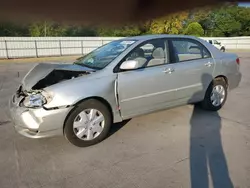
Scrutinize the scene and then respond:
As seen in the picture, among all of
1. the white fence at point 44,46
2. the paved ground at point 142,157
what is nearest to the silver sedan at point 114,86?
the paved ground at point 142,157

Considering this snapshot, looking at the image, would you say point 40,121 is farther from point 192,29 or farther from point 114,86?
point 192,29

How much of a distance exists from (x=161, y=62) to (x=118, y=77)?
894 mm

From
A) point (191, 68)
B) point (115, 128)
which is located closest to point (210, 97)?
point (191, 68)

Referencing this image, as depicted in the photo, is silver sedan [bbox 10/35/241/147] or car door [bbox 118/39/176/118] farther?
car door [bbox 118/39/176/118]

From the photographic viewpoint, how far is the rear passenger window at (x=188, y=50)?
160 inches

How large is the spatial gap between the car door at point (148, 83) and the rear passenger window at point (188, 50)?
8.8 inches

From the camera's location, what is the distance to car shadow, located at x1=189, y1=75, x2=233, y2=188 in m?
2.46

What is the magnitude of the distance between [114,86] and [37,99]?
1063mm

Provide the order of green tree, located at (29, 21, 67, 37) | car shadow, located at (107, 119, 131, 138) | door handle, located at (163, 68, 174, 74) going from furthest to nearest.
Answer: door handle, located at (163, 68, 174, 74) < car shadow, located at (107, 119, 131, 138) < green tree, located at (29, 21, 67, 37)

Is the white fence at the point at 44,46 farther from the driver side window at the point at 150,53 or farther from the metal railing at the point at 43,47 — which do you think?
the driver side window at the point at 150,53

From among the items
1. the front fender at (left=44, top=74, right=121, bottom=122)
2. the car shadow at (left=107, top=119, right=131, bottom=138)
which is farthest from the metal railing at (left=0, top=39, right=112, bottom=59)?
the front fender at (left=44, top=74, right=121, bottom=122)

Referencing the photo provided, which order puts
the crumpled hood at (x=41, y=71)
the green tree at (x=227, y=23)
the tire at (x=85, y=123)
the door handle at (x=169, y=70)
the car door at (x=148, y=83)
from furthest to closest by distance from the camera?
the green tree at (x=227, y=23) < the door handle at (x=169, y=70) < the car door at (x=148, y=83) < the crumpled hood at (x=41, y=71) < the tire at (x=85, y=123)

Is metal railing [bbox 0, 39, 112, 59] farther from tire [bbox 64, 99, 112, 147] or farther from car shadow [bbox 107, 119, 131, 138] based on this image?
tire [bbox 64, 99, 112, 147]

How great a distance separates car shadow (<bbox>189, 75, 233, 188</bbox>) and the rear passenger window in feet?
1.44
